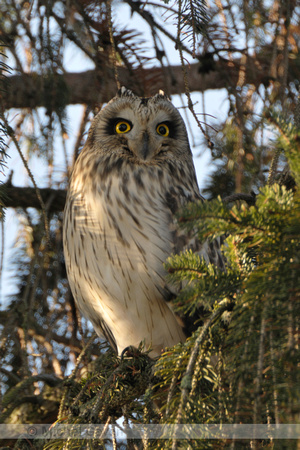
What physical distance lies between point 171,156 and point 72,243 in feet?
2.42

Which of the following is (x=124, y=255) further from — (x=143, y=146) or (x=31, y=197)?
(x=31, y=197)

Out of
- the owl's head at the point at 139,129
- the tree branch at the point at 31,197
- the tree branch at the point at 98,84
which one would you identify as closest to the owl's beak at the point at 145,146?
the owl's head at the point at 139,129

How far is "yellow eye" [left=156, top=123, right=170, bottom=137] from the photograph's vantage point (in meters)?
2.78

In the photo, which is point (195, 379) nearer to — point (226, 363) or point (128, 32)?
point (226, 363)

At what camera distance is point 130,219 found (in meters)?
2.36

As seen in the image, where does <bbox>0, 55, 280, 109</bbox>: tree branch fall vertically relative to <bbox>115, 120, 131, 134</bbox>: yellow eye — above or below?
above

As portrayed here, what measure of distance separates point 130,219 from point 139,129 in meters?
0.58

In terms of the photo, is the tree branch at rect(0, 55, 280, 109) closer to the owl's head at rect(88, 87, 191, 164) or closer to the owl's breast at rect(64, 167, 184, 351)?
the owl's head at rect(88, 87, 191, 164)

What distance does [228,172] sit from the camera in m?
3.36

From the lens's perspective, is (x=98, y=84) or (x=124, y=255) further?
(x=98, y=84)

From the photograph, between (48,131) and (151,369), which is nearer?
(151,369)

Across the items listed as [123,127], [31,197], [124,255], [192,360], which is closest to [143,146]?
[123,127]

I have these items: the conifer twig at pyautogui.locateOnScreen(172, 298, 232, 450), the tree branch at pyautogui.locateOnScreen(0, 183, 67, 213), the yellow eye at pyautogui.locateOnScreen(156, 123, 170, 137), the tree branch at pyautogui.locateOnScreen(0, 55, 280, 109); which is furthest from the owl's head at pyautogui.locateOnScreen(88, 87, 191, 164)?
the conifer twig at pyautogui.locateOnScreen(172, 298, 232, 450)

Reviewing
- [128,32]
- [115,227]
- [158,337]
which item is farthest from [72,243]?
[128,32]
